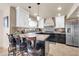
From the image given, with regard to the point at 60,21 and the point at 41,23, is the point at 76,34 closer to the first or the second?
the point at 60,21

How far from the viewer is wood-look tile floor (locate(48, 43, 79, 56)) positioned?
3.45 feet

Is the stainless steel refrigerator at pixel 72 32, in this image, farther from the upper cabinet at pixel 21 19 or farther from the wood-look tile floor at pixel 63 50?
the upper cabinet at pixel 21 19

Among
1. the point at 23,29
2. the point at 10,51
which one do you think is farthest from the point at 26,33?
the point at 10,51

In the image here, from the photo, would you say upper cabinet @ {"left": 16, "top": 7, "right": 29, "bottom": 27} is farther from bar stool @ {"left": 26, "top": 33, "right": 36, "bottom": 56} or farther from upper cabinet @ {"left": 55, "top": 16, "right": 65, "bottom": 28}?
upper cabinet @ {"left": 55, "top": 16, "right": 65, "bottom": 28}

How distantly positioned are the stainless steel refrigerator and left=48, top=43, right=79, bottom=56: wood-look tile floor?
64 millimetres

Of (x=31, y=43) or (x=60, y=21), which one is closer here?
(x=31, y=43)

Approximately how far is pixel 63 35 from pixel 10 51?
64 cm

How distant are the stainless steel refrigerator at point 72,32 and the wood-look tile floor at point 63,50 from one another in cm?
6

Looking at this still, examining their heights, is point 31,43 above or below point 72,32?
below

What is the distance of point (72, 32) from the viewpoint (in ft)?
3.77

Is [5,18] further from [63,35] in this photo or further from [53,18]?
[63,35]

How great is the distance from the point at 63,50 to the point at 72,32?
0.76ft

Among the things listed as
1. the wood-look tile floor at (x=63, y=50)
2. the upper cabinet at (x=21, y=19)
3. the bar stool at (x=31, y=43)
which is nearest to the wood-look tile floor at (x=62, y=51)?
the wood-look tile floor at (x=63, y=50)

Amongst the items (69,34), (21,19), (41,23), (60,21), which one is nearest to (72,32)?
(69,34)
